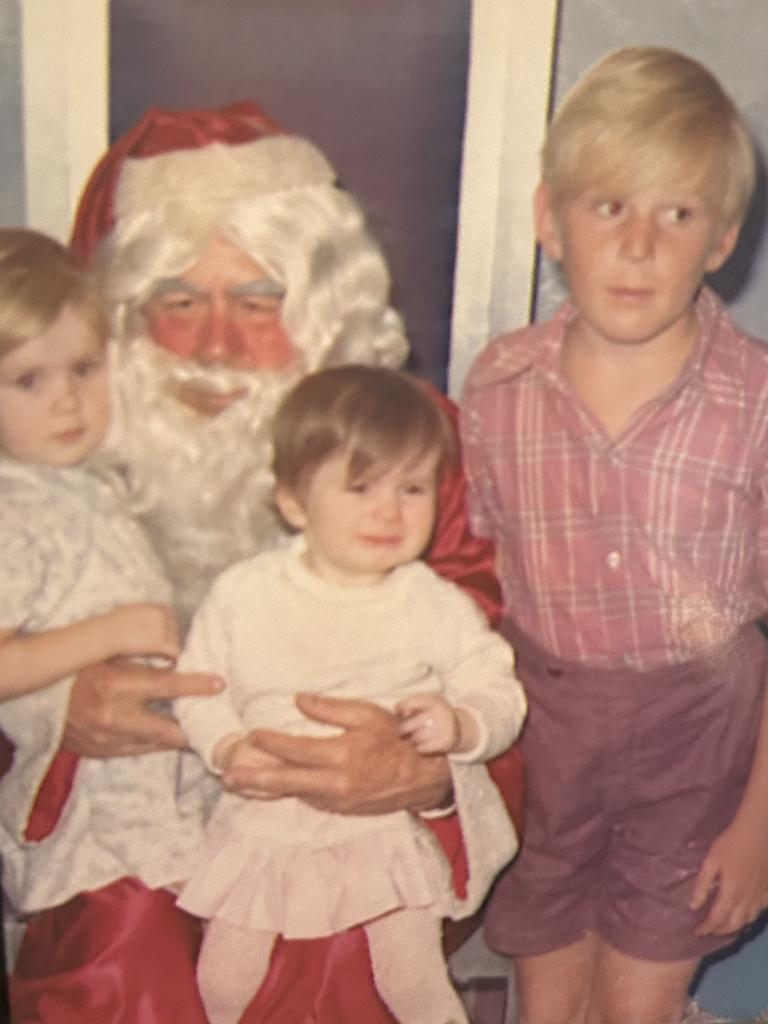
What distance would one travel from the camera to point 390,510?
1119 millimetres

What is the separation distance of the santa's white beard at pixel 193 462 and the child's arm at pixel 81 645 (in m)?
0.03

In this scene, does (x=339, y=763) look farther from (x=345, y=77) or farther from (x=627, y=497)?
(x=345, y=77)

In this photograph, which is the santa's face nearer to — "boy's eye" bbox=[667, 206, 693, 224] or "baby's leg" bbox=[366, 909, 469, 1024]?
"boy's eye" bbox=[667, 206, 693, 224]

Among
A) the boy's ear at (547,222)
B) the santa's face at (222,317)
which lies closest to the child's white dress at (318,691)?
the santa's face at (222,317)

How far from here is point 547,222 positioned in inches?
45.2

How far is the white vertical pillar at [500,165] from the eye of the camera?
1121mm

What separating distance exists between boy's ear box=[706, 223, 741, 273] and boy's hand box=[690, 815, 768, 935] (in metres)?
0.44

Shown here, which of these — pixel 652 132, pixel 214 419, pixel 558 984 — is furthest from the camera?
pixel 558 984

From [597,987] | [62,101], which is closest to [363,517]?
[62,101]

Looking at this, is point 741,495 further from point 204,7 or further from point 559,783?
point 204,7

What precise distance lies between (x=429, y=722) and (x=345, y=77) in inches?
19.0

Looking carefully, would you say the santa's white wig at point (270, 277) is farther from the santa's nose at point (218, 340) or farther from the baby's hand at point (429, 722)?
the baby's hand at point (429, 722)

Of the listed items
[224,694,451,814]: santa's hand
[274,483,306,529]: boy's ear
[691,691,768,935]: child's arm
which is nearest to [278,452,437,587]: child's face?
[274,483,306,529]: boy's ear

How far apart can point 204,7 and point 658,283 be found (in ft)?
1.28
